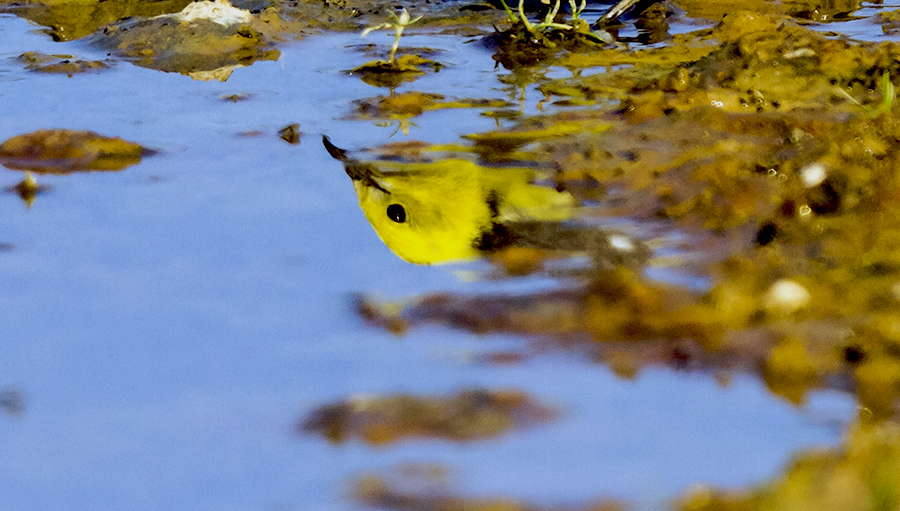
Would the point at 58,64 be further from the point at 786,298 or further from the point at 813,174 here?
the point at 786,298

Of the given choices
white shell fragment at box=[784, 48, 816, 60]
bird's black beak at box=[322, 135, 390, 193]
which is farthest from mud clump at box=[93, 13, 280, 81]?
white shell fragment at box=[784, 48, 816, 60]

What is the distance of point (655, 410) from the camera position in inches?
42.3

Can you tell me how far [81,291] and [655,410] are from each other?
38.8 inches

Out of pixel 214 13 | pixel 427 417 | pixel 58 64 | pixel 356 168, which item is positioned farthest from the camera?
pixel 214 13

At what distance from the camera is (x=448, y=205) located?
185 centimetres

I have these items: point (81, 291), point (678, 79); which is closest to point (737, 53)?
point (678, 79)

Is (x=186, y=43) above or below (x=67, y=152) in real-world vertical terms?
below

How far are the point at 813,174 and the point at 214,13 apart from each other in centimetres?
307

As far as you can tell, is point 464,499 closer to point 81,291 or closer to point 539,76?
point 81,291

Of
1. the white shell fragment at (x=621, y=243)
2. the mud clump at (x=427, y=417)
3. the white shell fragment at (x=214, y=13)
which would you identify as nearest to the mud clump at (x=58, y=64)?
the white shell fragment at (x=214, y=13)

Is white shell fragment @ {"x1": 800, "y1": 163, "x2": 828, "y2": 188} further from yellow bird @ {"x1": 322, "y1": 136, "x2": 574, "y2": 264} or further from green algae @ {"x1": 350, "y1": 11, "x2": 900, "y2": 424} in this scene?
yellow bird @ {"x1": 322, "y1": 136, "x2": 574, "y2": 264}

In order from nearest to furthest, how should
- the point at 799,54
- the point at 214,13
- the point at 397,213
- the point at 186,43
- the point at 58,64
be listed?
the point at 397,213 < the point at 799,54 < the point at 58,64 < the point at 186,43 < the point at 214,13

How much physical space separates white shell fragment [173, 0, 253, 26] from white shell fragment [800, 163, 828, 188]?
294 centimetres

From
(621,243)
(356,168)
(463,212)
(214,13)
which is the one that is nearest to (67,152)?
(356,168)
